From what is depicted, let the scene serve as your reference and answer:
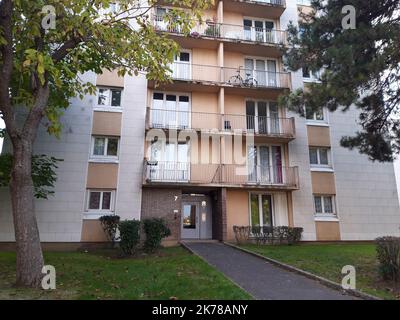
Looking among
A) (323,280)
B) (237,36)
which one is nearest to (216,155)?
(237,36)

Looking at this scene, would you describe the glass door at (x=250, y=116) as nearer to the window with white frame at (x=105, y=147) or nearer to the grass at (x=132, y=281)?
the window with white frame at (x=105, y=147)

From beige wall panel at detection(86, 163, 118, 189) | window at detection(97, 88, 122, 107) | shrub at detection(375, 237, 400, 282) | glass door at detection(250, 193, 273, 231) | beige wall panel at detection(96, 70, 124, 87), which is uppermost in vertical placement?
beige wall panel at detection(96, 70, 124, 87)

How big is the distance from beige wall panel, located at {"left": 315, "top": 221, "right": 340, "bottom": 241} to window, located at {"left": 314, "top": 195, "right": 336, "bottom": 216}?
1.87 feet

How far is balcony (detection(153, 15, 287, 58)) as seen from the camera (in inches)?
693

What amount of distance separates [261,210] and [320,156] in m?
4.57

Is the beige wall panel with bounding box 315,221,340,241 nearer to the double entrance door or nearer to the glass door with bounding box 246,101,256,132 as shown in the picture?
the double entrance door

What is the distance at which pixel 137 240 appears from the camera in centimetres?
1223

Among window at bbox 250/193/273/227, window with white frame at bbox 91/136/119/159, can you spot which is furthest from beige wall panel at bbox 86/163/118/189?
window at bbox 250/193/273/227

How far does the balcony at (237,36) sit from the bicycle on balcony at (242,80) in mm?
1359

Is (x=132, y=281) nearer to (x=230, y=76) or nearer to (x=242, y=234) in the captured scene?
(x=242, y=234)

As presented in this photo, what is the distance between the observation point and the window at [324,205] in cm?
1727

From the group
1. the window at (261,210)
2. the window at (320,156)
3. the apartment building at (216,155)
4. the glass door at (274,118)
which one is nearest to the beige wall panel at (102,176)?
the apartment building at (216,155)

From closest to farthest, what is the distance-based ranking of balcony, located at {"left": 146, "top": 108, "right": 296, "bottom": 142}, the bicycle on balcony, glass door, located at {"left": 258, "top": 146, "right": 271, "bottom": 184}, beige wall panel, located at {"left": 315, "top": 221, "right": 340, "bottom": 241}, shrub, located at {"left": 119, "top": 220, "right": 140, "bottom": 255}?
shrub, located at {"left": 119, "top": 220, "right": 140, "bottom": 255} < balcony, located at {"left": 146, "top": 108, "right": 296, "bottom": 142} < beige wall panel, located at {"left": 315, "top": 221, "right": 340, "bottom": 241} < glass door, located at {"left": 258, "top": 146, "right": 271, "bottom": 184} < the bicycle on balcony
